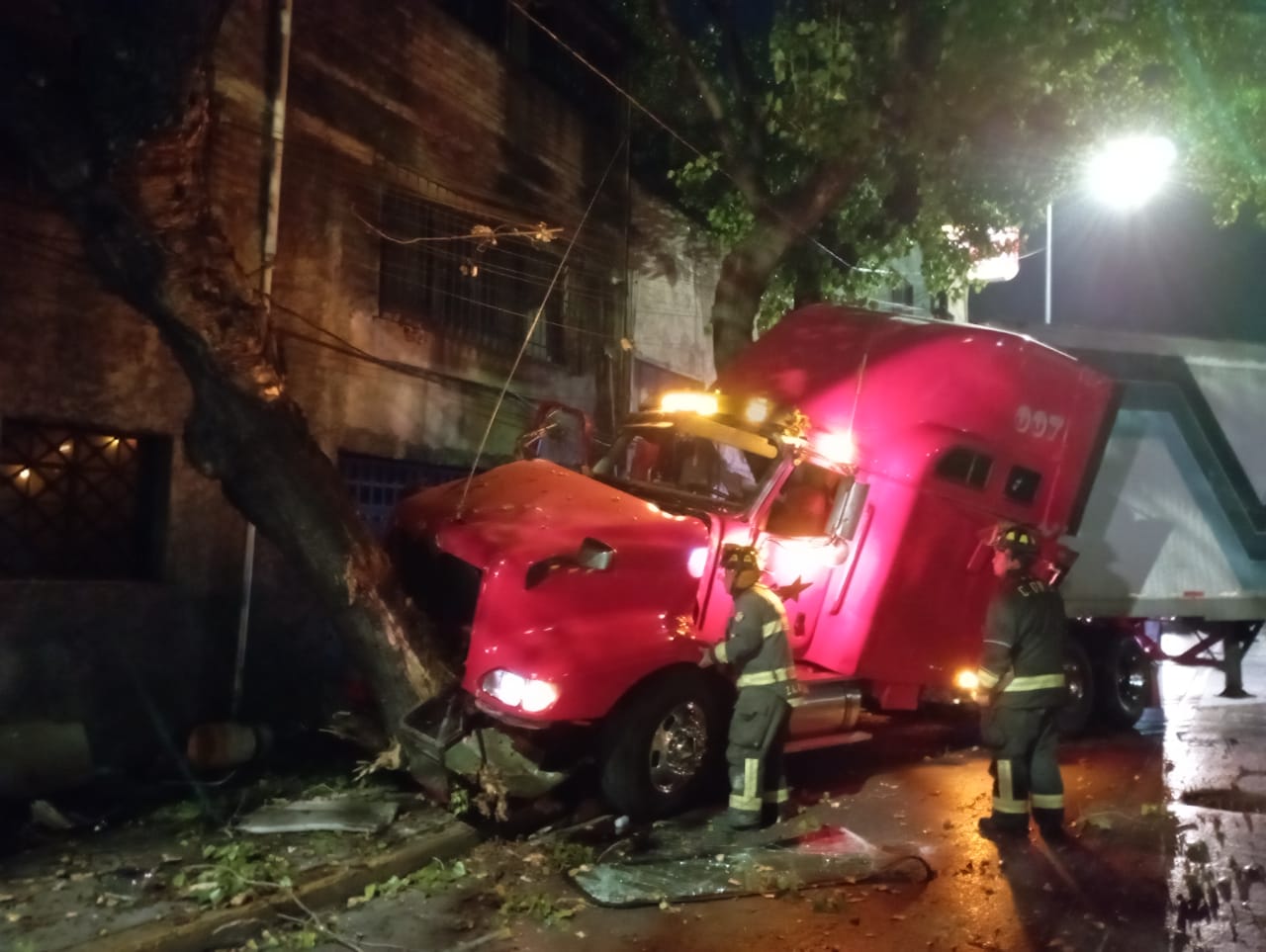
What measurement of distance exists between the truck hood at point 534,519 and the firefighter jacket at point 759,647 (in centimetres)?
54

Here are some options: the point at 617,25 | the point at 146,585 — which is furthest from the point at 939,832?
the point at 617,25

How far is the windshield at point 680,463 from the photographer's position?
739 cm

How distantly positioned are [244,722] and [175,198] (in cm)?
369

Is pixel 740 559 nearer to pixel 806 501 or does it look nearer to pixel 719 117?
pixel 806 501

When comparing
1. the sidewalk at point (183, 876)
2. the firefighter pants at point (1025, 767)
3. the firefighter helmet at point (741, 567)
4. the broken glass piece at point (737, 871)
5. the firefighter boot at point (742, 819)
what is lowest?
the broken glass piece at point (737, 871)

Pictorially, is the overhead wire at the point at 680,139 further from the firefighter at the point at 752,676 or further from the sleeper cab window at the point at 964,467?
the firefighter at the point at 752,676

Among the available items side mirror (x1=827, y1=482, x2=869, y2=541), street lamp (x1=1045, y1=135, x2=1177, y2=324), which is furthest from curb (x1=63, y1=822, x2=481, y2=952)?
street lamp (x1=1045, y1=135, x2=1177, y2=324)

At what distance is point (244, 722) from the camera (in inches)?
307

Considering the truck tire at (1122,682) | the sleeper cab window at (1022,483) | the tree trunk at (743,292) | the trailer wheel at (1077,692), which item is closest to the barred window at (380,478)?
the tree trunk at (743,292)

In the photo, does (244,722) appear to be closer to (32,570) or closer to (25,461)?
(32,570)

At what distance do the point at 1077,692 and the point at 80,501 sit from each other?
7644 millimetres

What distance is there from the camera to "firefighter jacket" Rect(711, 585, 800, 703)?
20.8ft

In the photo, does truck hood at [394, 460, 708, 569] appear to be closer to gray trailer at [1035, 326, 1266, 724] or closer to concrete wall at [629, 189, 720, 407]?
gray trailer at [1035, 326, 1266, 724]

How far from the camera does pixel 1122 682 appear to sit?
31.7 feet
